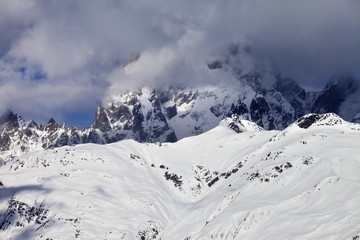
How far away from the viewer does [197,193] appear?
611ft

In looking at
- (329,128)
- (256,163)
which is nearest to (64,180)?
(256,163)

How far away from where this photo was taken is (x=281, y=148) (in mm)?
174375

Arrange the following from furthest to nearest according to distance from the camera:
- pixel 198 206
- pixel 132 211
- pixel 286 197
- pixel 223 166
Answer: pixel 223 166 < pixel 198 206 < pixel 132 211 < pixel 286 197

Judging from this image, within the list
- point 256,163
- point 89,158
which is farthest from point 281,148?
point 89,158

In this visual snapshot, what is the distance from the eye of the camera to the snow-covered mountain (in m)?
129

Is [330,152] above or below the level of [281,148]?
below

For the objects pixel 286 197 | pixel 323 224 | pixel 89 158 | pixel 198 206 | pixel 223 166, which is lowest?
pixel 323 224

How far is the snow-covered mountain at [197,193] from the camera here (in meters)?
129

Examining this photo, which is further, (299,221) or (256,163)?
(256,163)

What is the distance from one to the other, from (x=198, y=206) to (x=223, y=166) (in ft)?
115

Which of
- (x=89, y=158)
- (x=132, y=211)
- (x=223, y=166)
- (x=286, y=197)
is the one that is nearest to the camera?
(x=286, y=197)

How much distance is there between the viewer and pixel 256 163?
576 feet

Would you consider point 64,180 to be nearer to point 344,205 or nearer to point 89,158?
point 89,158

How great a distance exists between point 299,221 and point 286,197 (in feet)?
54.6
